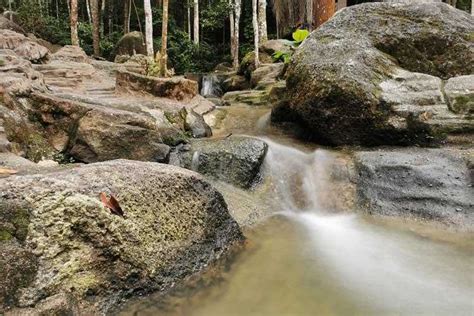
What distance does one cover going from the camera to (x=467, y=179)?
4.62m

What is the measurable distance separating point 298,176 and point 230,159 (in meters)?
1.03

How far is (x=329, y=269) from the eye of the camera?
346 centimetres

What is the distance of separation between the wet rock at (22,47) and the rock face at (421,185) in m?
9.44

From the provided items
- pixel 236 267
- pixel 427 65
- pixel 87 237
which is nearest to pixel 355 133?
pixel 427 65

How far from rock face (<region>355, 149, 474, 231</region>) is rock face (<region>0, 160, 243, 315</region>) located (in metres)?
2.51

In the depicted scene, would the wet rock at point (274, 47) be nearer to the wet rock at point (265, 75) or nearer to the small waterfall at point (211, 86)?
the wet rock at point (265, 75)

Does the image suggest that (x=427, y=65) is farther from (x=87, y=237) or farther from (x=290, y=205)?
(x=87, y=237)

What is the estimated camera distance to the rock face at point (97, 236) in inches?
91.4

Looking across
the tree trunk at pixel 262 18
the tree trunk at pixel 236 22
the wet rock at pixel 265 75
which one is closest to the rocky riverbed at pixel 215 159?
the wet rock at pixel 265 75

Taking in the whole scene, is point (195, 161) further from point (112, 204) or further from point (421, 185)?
point (421, 185)

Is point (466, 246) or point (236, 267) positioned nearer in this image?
point (236, 267)

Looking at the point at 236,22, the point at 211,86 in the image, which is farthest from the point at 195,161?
the point at 236,22

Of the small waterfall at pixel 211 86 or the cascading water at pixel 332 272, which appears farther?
the small waterfall at pixel 211 86

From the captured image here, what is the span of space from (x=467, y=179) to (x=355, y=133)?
1.73m
